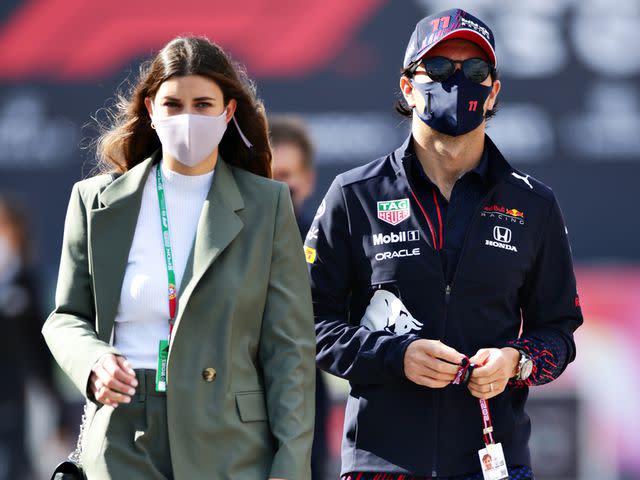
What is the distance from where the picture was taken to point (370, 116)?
338 inches

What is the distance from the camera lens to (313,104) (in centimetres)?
865

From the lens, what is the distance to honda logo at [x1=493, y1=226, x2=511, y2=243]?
11.7 ft

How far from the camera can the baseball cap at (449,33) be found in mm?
3551

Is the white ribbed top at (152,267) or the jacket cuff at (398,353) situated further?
the jacket cuff at (398,353)

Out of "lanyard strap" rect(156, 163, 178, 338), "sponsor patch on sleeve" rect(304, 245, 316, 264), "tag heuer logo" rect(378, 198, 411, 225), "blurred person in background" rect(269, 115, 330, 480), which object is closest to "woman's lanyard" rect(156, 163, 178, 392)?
"lanyard strap" rect(156, 163, 178, 338)

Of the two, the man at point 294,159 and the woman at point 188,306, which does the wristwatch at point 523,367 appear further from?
the man at point 294,159

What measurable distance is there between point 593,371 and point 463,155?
4792mm

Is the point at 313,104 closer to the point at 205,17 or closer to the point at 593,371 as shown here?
the point at 205,17

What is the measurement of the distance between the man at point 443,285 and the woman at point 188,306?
287mm

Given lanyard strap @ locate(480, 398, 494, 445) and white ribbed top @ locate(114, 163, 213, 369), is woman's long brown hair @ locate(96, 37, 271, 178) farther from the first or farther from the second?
lanyard strap @ locate(480, 398, 494, 445)

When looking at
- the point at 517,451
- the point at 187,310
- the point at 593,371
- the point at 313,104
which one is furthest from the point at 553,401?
the point at 187,310

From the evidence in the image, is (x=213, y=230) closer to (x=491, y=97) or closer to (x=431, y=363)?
(x=431, y=363)

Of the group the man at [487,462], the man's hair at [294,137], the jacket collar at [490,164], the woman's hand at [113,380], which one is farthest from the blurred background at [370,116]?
the woman's hand at [113,380]

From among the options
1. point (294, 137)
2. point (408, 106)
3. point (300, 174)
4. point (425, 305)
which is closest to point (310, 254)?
point (425, 305)
